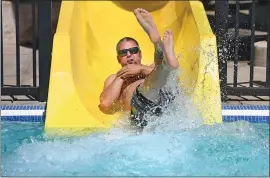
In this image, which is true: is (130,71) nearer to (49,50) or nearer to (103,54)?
(49,50)

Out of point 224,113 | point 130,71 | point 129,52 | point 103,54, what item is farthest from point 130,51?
point 103,54

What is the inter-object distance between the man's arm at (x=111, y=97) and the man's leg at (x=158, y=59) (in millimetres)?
509

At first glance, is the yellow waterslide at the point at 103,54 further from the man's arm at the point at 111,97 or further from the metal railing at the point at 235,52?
the metal railing at the point at 235,52

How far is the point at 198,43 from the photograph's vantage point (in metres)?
4.71

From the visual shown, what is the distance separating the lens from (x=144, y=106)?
396cm

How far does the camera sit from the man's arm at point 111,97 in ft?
14.4

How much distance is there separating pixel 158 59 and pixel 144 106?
38 cm

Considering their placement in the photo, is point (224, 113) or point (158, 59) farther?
point (224, 113)

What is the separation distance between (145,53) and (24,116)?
61.5 inches

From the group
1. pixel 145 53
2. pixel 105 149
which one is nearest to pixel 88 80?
pixel 145 53

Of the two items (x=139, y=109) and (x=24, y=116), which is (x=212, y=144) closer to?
(x=139, y=109)

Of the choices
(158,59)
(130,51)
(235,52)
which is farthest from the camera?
(235,52)

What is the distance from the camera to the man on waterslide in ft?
12.3

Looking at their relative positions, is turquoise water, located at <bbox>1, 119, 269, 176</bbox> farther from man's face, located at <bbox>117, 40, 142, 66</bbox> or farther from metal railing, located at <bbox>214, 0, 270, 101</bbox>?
metal railing, located at <bbox>214, 0, 270, 101</bbox>
